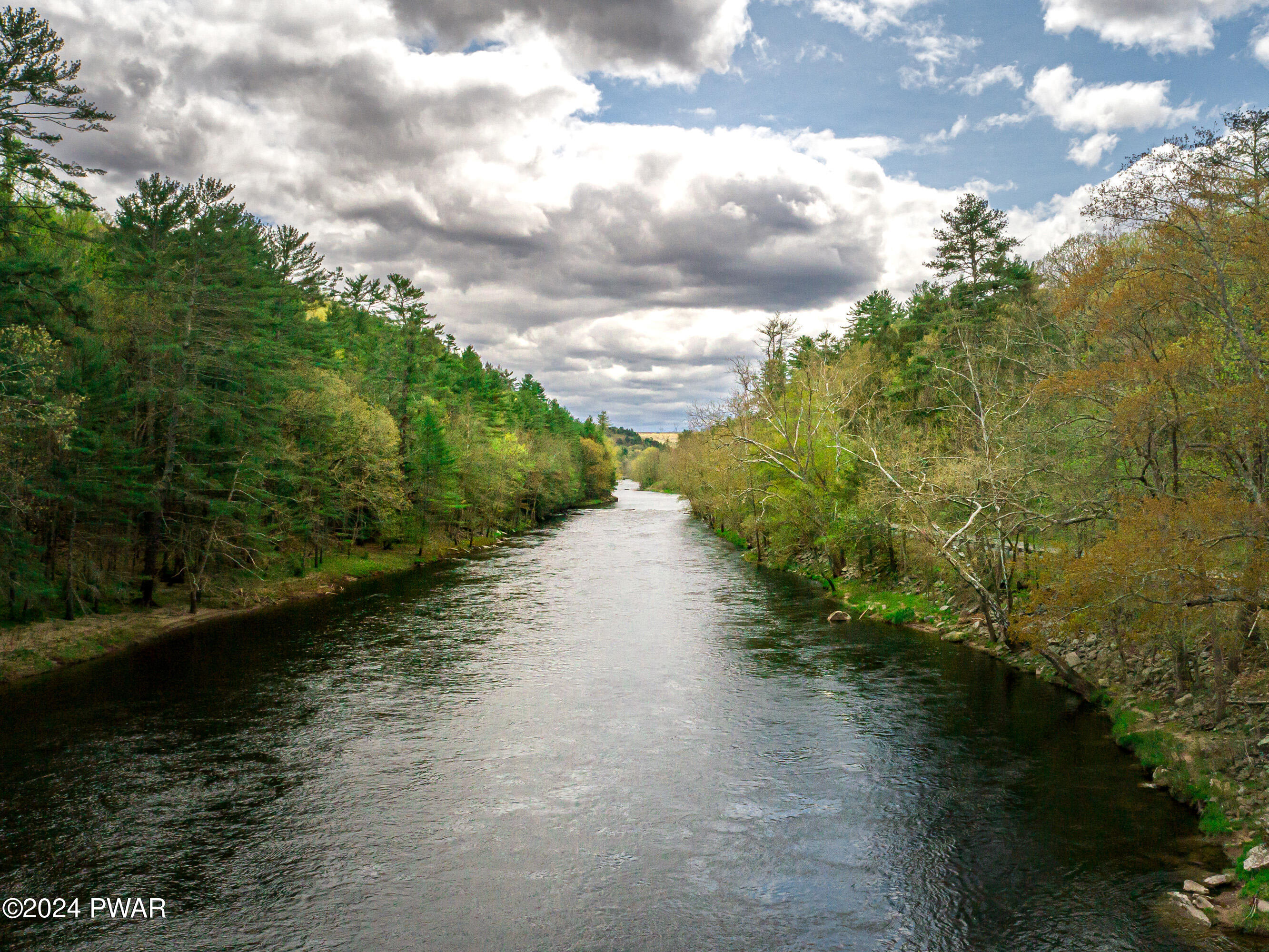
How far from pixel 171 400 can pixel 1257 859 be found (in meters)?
41.4

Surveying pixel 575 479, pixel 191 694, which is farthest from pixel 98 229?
pixel 575 479

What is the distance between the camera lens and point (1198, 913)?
41.9ft

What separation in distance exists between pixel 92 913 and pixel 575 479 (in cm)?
10763

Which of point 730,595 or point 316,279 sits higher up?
point 316,279

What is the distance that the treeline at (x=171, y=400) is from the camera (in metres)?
24.9

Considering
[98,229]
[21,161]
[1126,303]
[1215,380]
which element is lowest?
[1215,380]

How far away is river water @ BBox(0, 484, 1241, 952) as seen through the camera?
13.0m

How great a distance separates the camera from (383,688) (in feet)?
85.6

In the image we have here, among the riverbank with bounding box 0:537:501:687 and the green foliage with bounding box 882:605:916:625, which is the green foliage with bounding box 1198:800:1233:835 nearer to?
the green foliage with bounding box 882:605:916:625

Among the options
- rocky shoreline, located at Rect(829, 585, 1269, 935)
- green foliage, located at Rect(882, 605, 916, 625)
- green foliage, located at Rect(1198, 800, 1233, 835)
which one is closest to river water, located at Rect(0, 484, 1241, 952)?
rocky shoreline, located at Rect(829, 585, 1269, 935)

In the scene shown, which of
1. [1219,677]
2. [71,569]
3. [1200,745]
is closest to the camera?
[1200,745]

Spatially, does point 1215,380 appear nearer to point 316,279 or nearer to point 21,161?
point 21,161

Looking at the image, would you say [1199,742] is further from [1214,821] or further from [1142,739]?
[1214,821]

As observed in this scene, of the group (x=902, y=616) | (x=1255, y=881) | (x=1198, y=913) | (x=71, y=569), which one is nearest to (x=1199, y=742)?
(x=1255, y=881)
